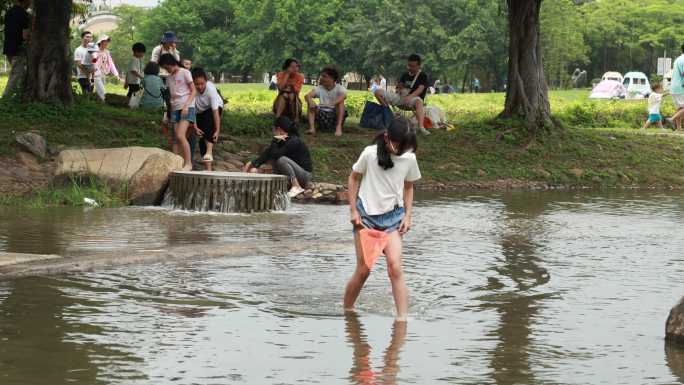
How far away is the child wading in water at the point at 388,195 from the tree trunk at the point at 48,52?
11.8m

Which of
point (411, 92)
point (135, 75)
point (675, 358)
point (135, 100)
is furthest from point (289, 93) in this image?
point (675, 358)

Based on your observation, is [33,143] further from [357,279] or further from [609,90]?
[609,90]

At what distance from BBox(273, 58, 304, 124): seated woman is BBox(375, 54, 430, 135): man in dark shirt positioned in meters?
2.22

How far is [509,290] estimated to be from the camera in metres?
9.29

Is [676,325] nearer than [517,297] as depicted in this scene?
Yes

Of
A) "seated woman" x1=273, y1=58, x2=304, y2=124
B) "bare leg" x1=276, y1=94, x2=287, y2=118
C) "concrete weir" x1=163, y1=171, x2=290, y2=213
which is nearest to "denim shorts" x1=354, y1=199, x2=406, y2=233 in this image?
"concrete weir" x1=163, y1=171, x2=290, y2=213

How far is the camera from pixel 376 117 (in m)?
21.3

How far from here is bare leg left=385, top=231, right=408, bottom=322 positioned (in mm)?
7902

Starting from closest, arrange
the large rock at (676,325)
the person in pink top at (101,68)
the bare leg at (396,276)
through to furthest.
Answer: the large rock at (676,325) → the bare leg at (396,276) → the person in pink top at (101,68)

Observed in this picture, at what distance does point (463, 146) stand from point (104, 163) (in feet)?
25.3

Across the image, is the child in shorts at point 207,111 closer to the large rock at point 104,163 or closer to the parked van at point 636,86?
the large rock at point 104,163

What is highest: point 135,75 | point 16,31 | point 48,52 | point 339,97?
point 16,31

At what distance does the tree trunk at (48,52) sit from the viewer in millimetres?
18750

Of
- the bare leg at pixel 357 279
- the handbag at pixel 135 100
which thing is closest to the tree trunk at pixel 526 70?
the handbag at pixel 135 100
